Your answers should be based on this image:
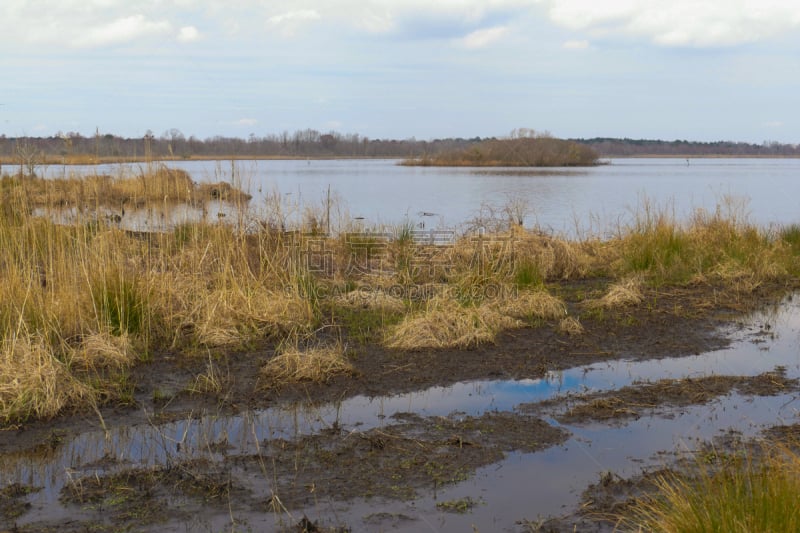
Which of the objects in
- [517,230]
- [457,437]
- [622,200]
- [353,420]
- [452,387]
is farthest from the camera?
[622,200]

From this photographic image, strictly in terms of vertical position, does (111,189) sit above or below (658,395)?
above

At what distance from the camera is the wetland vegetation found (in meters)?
4.70

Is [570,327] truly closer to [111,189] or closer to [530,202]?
[111,189]

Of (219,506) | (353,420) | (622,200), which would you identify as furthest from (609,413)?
(622,200)

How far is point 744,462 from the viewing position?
4.34 m

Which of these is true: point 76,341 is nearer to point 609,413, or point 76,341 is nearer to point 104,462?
point 104,462

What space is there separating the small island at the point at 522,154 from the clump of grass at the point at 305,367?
55911 mm

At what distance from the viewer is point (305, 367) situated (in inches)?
239

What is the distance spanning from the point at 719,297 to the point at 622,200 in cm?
1917

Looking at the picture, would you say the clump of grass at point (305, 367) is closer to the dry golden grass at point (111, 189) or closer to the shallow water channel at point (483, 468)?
the shallow water channel at point (483, 468)

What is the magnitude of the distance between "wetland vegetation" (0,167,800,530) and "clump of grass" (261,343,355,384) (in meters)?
0.02

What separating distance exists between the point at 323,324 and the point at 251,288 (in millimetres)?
945

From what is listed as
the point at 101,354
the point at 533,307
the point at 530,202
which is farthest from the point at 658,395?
the point at 530,202

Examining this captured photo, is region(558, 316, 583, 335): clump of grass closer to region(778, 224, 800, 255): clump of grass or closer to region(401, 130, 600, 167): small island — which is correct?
region(778, 224, 800, 255): clump of grass
